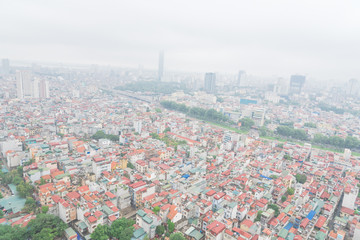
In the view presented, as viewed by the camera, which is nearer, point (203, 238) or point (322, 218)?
point (203, 238)

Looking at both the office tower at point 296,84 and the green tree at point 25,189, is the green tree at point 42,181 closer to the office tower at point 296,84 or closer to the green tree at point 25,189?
the green tree at point 25,189

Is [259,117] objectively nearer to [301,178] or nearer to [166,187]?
[301,178]

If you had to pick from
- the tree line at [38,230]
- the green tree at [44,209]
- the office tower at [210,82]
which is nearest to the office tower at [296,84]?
the office tower at [210,82]

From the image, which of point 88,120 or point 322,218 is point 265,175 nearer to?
point 322,218

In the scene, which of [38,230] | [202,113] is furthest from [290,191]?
[202,113]

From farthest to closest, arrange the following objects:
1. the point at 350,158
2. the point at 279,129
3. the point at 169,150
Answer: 1. the point at 279,129
2. the point at 350,158
3. the point at 169,150

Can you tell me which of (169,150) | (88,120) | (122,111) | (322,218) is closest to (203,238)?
(322,218)
